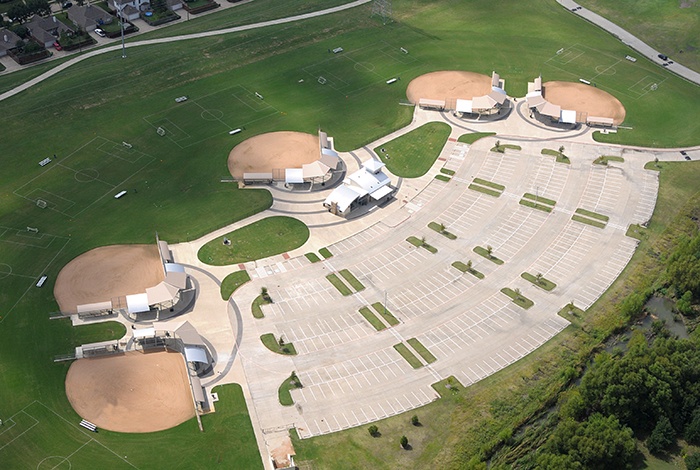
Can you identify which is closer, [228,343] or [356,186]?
[228,343]

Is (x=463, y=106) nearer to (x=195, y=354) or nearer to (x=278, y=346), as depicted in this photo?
(x=278, y=346)

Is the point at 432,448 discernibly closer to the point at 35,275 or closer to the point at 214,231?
the point at 214,231

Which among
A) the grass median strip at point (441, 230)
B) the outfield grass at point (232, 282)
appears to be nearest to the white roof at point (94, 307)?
the outfield grass at point (232, 282)

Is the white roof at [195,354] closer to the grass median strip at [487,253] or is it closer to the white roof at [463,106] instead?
the grass median strip at [487,253]

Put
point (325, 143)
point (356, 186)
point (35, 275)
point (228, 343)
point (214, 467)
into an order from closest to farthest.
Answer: point (214, 467)
point (228, 343)
point (35, 275)
point (356, 186)
point (325, 143)

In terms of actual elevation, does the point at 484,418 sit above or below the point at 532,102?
below

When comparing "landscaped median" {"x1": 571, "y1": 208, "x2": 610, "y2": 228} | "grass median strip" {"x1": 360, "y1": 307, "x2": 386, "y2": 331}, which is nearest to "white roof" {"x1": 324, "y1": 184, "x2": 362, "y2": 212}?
"grass median strip" {"x1": 360, "y1": 307, "x2": 386, "y2": 331}

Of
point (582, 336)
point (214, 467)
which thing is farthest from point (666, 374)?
point (214, 467)

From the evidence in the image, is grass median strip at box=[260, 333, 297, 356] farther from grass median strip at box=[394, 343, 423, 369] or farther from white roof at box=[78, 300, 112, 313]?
white roof at box=[78, 300, 112, 313]

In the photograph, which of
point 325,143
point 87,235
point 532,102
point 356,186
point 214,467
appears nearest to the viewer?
point 214,467
